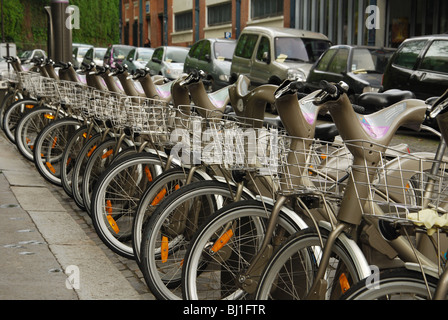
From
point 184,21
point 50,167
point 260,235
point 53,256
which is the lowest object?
point 53,256

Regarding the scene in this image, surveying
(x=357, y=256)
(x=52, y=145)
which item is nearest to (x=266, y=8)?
(x=52, y=145)

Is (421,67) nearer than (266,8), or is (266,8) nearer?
(421,67)

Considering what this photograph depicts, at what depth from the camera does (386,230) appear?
8.52 feet

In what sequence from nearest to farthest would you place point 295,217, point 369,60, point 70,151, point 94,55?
point 295,217, point 70,151, point 369,60, point 94,55

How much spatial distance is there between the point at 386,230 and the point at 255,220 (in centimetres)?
97

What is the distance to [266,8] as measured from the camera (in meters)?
29.6

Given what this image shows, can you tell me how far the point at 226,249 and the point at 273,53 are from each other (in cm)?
1333

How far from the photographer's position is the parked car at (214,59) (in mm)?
18516

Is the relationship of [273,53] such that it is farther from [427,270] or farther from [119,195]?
[427,270]

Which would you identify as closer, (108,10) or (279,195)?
(279,195)

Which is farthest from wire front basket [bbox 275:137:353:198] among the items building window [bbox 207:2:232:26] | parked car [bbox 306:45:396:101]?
building window [bbox 207:2:232:26]

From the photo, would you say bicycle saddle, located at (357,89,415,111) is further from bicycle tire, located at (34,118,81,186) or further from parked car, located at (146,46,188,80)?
parked car, located at (146,46,188,80)

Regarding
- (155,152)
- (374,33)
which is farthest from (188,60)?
(155,152)
